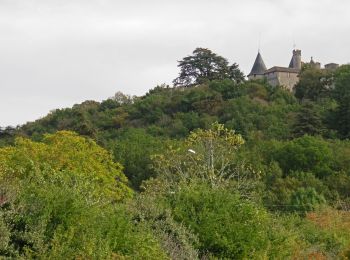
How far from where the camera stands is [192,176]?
25078mm

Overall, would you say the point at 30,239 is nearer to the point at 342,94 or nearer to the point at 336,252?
the point at 336,252

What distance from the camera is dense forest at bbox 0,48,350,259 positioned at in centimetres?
1472

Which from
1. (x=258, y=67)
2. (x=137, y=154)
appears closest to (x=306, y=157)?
(x=137, y=154)

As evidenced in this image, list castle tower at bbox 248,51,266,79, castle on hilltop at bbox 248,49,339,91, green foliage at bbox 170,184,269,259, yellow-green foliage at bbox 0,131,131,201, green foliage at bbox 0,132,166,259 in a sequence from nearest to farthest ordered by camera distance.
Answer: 1. green foliage at bbox 0,132,166,259
2. green foliage at bbox 170,184,269,259
3. yellow-green foliage at bbox 0,131,131,201
4. castle on hilltop at bbox 248,49,339,91
5. castle tower at bbox 248,51,266,79

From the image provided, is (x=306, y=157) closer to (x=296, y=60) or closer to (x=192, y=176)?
(x=192, y=176)

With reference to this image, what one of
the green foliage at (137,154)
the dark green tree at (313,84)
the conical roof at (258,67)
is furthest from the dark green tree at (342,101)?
the conical roof at (258,67)

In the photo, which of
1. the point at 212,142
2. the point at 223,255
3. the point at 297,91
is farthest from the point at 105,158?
the point at 297,91

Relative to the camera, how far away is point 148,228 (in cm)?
1588

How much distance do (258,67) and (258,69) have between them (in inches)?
19.5

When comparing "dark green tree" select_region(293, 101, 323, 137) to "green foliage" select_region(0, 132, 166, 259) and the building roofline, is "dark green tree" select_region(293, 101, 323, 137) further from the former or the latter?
"green foliage" select_region(0, 132, 166, 259)

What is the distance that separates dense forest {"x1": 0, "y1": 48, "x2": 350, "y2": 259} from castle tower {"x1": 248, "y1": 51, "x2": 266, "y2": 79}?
13778mm

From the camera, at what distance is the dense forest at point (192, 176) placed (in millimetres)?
14719

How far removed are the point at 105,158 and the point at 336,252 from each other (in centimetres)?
1634

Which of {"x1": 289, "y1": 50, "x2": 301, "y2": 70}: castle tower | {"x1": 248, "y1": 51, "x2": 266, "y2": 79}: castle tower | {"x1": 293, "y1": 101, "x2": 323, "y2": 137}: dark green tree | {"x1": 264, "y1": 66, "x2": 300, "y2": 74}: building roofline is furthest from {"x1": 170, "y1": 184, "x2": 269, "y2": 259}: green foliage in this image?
{"x1": 289, "y1": 50, "x2": 301, "y2": 70}: castle tower
